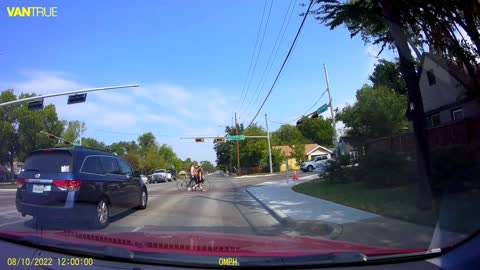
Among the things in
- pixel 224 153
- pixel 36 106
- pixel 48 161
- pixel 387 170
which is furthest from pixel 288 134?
pixel 48 161

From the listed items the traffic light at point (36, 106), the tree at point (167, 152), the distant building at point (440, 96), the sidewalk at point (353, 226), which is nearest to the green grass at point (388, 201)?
the sidewalk at point (353, 226)

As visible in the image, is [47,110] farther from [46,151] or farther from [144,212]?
[46,151]

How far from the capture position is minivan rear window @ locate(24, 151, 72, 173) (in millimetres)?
9797

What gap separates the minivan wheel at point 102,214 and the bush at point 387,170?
1026 centimetres

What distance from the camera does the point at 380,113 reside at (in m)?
46.2

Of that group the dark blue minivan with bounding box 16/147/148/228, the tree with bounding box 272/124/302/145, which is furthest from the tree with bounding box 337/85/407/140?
the tree with bounding box 272/124/302/145

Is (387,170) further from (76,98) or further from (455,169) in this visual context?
(76,98)

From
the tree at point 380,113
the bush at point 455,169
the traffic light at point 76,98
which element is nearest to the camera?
the bush at point 455,169

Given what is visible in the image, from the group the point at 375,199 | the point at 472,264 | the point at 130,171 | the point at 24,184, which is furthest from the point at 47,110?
the point at 472,264

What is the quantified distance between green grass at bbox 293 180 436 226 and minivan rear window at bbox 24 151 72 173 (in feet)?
24.3

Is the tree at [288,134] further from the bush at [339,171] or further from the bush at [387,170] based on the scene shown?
the bush at [387,170]

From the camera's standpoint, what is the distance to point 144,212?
13836mm

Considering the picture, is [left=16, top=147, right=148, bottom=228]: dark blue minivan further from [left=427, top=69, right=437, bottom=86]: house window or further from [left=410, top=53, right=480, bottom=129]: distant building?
[left=427, top=69, right=437, bottom=86]: house window

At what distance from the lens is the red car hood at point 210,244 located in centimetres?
392
